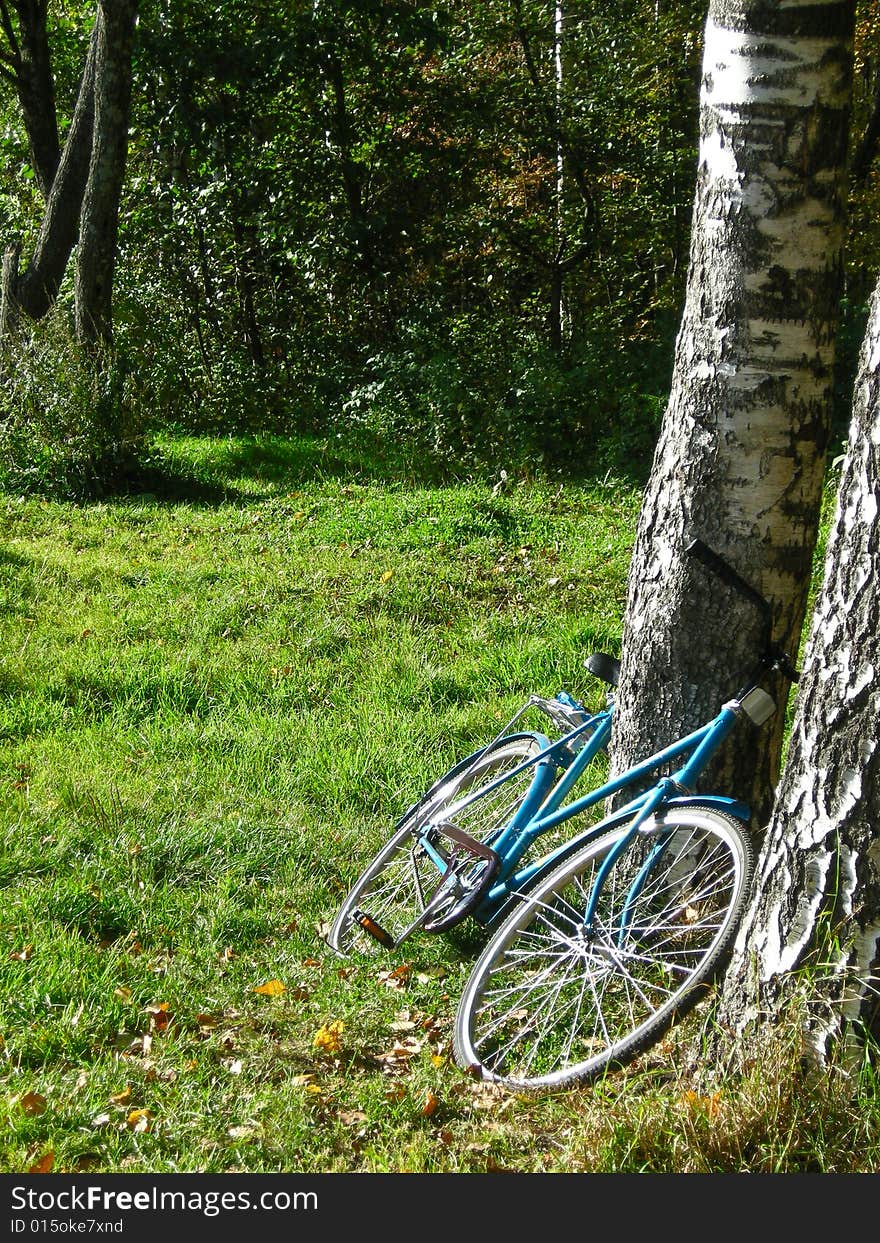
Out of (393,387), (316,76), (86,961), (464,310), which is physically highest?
(316,76)

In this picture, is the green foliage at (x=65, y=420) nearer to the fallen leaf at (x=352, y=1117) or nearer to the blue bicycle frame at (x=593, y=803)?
the blue bicycle frame at (x=593, y=803)

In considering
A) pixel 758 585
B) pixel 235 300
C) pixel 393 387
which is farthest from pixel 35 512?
pixel 758 585

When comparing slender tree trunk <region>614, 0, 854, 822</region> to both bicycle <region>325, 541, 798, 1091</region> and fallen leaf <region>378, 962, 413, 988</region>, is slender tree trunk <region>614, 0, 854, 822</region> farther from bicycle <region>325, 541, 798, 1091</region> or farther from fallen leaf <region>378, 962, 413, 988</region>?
fallen leaf <region>378, 962, 413, 988</region>

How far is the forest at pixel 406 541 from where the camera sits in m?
2.99

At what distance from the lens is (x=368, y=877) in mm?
4305

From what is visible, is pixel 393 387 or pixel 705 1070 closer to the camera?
pixel 705 1070

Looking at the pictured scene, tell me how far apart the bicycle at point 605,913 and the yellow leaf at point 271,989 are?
1.84ft

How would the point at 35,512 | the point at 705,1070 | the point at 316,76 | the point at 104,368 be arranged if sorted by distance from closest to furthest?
1. the point at 705,1070
2. the point at 35,512
3. the point at 104,368
4. the point at 316,76

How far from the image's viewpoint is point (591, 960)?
3.47 meters

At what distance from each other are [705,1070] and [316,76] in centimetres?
1355

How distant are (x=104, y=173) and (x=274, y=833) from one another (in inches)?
343

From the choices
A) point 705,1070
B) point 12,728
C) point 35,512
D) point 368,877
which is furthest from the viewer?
point 35,512

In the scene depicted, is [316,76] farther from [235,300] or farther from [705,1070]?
[705,1070]

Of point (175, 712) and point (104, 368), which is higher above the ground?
point (104, 368)
